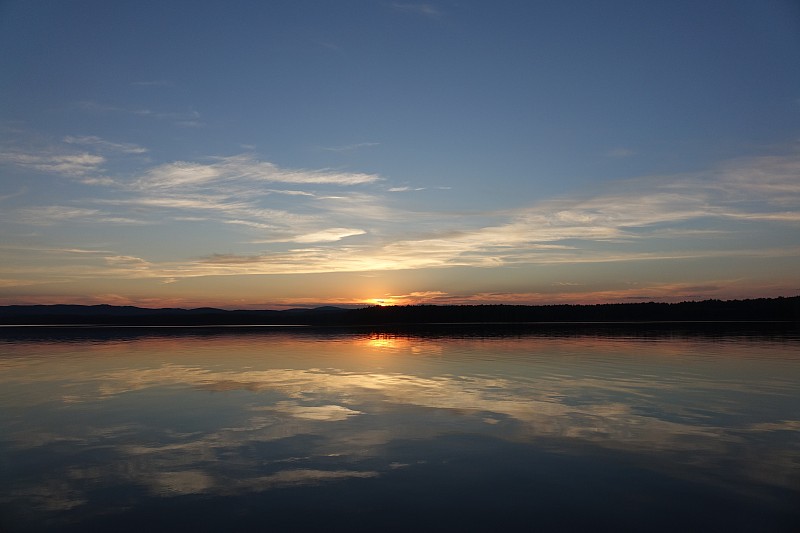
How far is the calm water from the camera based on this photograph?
998 centimetres

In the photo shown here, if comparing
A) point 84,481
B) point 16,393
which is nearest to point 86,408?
point 16,393

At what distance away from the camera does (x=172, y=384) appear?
82.5 feet

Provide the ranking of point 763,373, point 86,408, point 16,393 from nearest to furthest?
point 86,408
point 16,393
point 763,373

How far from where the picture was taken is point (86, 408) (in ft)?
64.3

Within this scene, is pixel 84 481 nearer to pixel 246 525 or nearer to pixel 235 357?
pixel 246 525

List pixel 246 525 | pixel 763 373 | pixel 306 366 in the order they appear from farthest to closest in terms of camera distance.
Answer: pixel 306 366, pixel 763 373, pixel 246 525

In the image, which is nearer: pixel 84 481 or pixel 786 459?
pixel 84 481

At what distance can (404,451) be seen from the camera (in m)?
13.9

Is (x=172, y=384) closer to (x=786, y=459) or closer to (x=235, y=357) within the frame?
(x=235, y=357)

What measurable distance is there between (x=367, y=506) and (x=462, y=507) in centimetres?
171

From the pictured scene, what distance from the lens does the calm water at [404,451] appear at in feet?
32.7

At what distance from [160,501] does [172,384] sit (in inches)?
613

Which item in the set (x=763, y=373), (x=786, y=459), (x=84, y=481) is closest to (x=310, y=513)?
(x=84, y=481)

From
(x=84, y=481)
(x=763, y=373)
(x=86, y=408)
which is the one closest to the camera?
(x=84, y=481)
